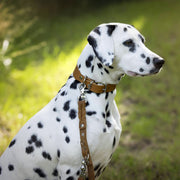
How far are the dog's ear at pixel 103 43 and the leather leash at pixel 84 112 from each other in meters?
0.27

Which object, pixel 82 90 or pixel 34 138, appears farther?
pixel 34 138

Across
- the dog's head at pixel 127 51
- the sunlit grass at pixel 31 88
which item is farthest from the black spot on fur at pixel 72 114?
the sunlit grass at pixel 31 88

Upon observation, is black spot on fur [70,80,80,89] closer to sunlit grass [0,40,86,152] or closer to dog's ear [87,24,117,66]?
dog's ear [87,24,117,66]

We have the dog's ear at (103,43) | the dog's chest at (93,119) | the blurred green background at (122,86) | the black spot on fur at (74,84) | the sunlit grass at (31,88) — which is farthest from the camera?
the sunlit grass at (31,88)

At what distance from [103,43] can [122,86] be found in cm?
352

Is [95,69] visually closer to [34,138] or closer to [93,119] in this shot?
[93,119]

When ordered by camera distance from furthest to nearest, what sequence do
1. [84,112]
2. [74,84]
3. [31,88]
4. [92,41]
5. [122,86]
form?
[122,86] → [31,88] → [74,84] → [84,112] → [92,41]

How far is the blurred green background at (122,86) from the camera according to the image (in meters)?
3.60

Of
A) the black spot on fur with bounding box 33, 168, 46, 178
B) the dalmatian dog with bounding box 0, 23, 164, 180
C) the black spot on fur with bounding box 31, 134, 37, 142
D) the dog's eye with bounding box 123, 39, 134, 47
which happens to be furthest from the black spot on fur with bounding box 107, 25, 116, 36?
the black spot on fur with bounding box 33, 168, 46, 178

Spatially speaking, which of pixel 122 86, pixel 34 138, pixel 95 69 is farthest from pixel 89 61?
pixel 122 86

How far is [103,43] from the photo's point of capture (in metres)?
2.10

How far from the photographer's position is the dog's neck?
223cm

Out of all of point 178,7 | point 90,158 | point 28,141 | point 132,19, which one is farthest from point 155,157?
point 178,7

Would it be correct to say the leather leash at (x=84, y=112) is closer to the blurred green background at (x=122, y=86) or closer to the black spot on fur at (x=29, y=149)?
the black spot on fur at (x=29, y=149)
